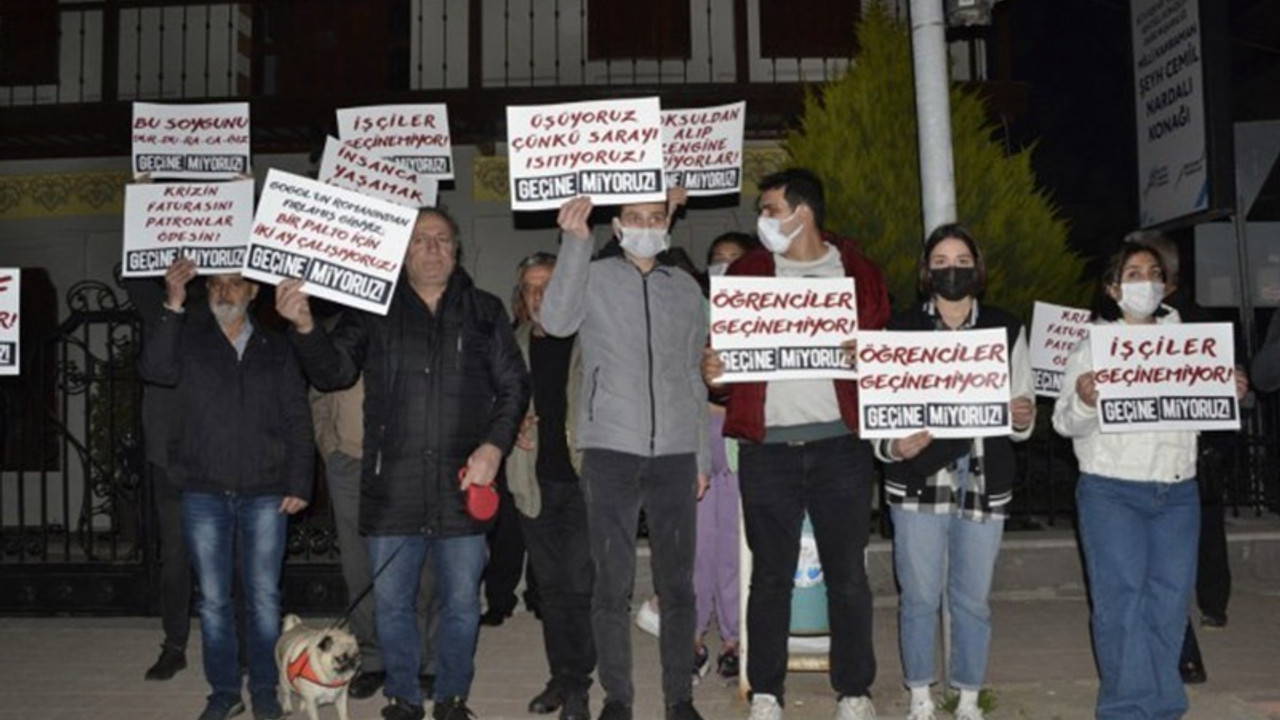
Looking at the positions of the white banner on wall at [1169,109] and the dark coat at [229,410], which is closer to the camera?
the dark coat at [229,410]

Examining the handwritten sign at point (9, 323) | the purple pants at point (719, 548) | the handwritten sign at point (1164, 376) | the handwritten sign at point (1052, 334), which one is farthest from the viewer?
the handwritten sign at point (1052, 334)

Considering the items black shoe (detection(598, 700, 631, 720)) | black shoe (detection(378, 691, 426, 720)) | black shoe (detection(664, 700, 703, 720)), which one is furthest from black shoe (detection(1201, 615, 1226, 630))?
black shoe (detection(378, 691, 426, 720))

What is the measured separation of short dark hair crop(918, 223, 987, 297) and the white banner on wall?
163 inches

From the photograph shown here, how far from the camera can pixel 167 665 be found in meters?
6.51

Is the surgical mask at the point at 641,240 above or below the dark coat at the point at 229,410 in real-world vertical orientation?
above

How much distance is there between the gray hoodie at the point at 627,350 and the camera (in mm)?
5062

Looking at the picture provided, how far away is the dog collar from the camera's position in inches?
206

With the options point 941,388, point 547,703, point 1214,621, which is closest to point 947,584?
point 941,388

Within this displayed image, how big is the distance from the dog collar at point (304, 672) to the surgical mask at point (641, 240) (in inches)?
87.8

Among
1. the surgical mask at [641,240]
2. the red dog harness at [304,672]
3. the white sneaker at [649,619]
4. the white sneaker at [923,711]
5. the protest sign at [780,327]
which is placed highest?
the surgical mask at [641,240]

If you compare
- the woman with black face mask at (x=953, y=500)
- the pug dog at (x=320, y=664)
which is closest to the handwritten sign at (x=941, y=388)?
the woman with black face mask at (x=953, y=500)

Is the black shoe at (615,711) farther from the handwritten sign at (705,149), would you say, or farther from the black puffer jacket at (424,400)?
the handwritten sign at (705,149)

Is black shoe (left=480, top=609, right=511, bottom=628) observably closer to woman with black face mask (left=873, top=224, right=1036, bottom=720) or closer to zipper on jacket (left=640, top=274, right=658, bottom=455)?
zipper on jacket (left=640, top=274, right=658, bottom=455)

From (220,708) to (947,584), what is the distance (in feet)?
10.9
